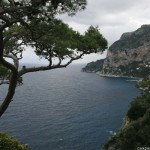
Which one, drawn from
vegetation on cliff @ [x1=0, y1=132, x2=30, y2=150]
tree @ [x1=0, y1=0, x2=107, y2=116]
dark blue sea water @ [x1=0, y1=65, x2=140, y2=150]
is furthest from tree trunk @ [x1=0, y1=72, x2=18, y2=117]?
dark blue sea water @ [x1=0, y1=65, x2=140, y2=150]

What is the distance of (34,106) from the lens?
119812 mm

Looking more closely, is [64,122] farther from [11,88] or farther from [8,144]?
[11,88]

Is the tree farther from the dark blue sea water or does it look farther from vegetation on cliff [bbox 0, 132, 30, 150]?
the dark blue sea water

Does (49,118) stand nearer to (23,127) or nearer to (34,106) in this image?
(23,127)

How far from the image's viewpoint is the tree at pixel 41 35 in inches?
431

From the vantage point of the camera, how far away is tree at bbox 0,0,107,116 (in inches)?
Result: 431

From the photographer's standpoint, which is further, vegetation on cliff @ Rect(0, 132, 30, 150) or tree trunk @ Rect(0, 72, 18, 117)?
vegetation on cliff @ Rect(0, 132, 30, 150)

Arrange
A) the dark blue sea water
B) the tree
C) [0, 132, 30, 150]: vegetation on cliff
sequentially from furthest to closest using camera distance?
the dark blue sea water < [0, 132, 30, 150]: vegetation on cliff < the tree

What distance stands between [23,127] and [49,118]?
14.2 meters

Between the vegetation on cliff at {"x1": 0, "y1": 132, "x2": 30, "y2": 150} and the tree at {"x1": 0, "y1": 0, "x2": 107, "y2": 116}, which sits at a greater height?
the tree at {"x1": 0, "y1": 0, "x2": 107, "y2": 116}

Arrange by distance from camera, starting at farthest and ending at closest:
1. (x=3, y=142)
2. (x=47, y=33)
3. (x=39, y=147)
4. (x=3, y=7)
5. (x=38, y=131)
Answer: (x=38, y=131) → (x=39, y=147) → (x=3, y=142) → (x=47, y=33) → (x=3, y=7)

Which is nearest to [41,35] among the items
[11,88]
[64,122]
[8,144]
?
[11,88]

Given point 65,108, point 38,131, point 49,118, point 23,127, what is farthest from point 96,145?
point 65,108

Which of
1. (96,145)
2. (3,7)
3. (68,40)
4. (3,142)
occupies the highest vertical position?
(3,7)
